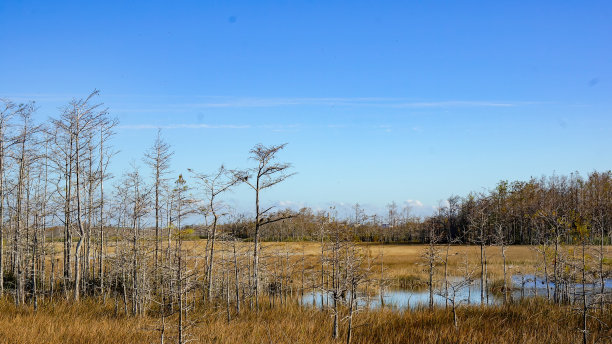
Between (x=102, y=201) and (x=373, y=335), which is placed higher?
(x=102, y=201)

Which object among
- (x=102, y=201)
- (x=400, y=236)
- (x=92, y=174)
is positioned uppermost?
(x=92, y=174)

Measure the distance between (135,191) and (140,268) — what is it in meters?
4.83

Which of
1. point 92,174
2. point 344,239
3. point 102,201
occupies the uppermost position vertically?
point 92,174

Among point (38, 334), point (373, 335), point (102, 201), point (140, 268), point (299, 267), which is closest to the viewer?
point (38, 334)

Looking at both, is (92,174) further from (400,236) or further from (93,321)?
(400,236)

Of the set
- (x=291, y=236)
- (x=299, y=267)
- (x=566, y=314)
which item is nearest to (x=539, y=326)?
(x=566, y=314)

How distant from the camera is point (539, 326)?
17312 millimetres

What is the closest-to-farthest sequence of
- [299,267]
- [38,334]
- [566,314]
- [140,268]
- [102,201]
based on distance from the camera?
[38,334] → [566,314] → [140,268] → [102,201] → [299,267]

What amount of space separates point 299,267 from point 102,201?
28949mm

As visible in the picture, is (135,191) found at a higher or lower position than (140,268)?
higher

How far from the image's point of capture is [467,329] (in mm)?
16594

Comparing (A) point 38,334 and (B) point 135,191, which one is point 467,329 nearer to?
(A) point 38,334

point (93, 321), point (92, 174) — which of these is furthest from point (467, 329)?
point (92, 174)

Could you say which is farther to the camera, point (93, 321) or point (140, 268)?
point (140, 268)
